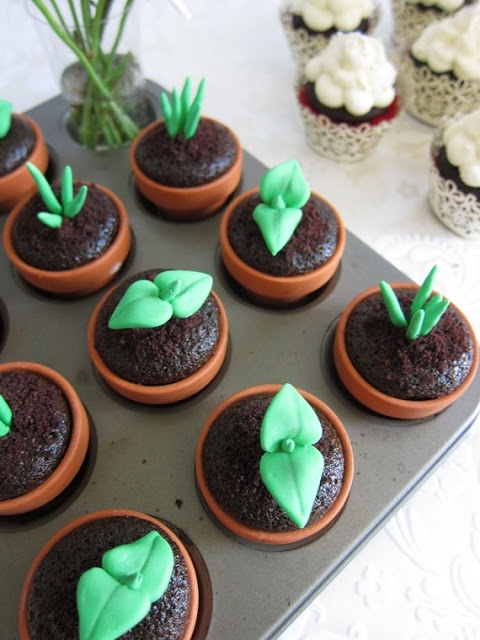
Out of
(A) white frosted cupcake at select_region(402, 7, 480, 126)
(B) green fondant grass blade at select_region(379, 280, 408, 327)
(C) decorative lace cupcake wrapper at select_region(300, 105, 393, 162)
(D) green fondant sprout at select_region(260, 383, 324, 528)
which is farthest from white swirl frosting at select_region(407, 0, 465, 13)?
(D) green fondant sprout at select_region(260, 383, 324, 528)

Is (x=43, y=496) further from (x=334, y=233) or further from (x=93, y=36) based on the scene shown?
(x=93, y=36)

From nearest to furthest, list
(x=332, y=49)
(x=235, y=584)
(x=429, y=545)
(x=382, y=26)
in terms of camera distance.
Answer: (x=235, y=584) → (x=429, y=545) → (x=332, y=49) → (x=382, y=26)

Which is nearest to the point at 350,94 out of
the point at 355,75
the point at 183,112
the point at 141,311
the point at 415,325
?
the point at 355,75

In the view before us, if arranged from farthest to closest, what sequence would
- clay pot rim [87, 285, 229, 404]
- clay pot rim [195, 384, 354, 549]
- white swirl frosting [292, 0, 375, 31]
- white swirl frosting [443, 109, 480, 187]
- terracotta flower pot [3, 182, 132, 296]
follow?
white swirl frosting [292, 0, 375, 31] < white swirl frosting [443, 109, 480, 187] < terracotta flower pot [3, 182, 132, 296] < clay pot rim [87, 285, 229, 404] < clay pot rim [195, 384, 354, 549]

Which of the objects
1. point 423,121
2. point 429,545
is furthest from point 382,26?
point 429,545

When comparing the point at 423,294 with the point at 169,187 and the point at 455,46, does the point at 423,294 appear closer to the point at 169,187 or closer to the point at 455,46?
the point at 169,187

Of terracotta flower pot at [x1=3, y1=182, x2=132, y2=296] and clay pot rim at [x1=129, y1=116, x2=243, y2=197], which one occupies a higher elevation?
clay pot rim at [x1=129, y1=116, x2=243, y2=197]

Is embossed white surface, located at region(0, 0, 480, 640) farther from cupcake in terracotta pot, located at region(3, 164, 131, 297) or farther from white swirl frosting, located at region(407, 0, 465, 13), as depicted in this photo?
cupcake in terracotta pot, located at region(3, 164, 131, 297)
